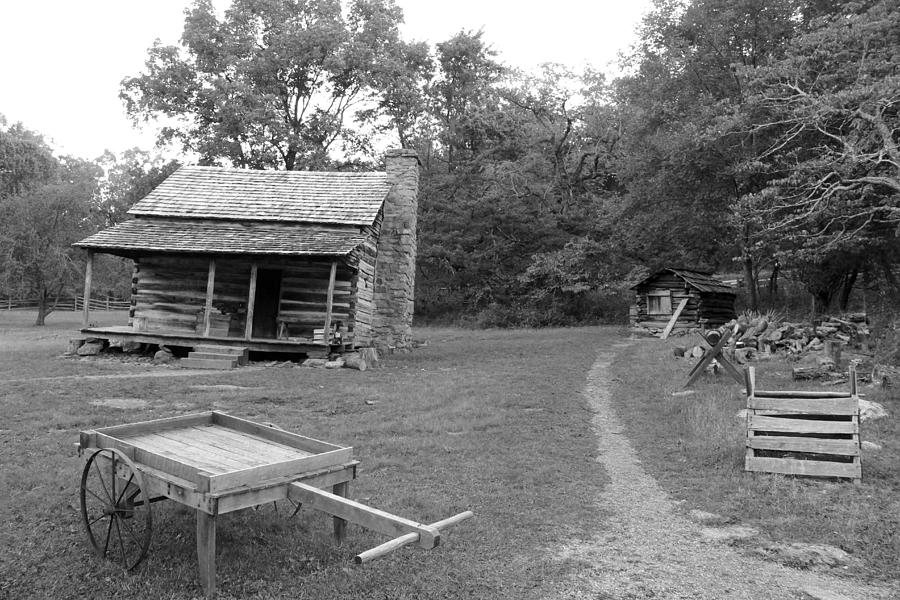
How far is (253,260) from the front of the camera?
1775cm

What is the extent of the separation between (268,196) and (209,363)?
6.62 m

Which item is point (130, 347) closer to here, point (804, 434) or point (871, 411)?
point (804, 434)

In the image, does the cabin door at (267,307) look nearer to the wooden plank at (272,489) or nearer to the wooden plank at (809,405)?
the wooden plank at (809,405)

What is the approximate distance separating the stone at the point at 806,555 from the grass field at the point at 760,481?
11cm

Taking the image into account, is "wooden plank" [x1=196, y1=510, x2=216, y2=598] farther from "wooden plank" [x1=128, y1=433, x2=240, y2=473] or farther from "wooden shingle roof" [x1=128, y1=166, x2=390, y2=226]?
"wooden shingle roof" [x1=128, y1=166, x2=390, y2=226]

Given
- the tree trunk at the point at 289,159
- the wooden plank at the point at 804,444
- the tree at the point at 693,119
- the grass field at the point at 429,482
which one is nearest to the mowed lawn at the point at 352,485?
the grass field at the point at 429,482

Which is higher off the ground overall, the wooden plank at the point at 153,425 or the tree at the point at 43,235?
the tree at the point at 43,235

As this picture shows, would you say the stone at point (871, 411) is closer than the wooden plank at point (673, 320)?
Yes

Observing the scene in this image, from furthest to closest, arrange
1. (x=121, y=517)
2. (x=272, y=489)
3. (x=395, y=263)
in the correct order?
1. (x=395, y=263)
2. (x=121, y=517)
3. (x=272, y=489)

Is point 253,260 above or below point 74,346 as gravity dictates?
above

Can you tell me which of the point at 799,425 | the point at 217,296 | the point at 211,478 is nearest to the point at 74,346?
the point at 217,296

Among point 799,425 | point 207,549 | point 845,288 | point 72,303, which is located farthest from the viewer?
point 72,303

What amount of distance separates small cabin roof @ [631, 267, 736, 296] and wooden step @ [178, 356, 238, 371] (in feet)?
58.3

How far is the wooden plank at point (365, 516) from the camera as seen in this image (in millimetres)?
3666
